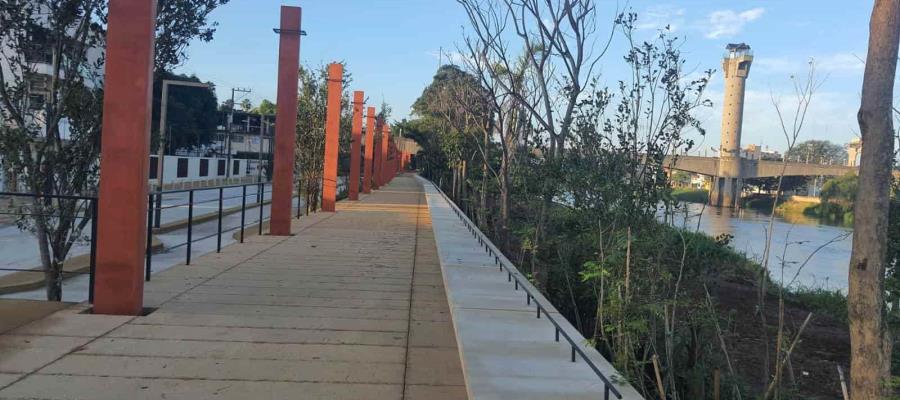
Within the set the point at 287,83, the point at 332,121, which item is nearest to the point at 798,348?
the point at 287,83

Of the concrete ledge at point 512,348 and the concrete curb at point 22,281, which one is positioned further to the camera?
the concrete curb at point 22,281

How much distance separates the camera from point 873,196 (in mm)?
3010

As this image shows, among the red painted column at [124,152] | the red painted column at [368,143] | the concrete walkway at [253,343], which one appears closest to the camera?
the concrete walkway at [253,343]

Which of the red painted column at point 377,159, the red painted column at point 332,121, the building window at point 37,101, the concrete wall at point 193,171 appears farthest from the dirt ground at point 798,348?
the red painted column at point 377,159

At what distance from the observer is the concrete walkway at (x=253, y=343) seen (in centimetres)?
369

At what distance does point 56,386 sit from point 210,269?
403 cm

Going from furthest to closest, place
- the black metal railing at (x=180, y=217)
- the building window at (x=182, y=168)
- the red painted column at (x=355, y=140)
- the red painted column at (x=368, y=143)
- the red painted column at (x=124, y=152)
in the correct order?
the building window at (x=182, y=168), the red painted column at (x=368, y=143), the red painted column at (x=355, y=140), the black metal railing at (x=180, y=217), the red painted column at (x=124, y=152)

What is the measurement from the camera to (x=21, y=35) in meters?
5.98

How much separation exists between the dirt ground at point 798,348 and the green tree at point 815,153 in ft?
4.72

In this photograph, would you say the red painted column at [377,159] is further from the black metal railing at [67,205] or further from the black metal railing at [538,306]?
the black metal railing at [67,205]

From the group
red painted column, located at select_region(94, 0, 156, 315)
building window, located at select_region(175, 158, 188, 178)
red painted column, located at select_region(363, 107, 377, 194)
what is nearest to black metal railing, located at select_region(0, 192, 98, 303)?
red painted column, located at select_region(94, 0, 156, 315)

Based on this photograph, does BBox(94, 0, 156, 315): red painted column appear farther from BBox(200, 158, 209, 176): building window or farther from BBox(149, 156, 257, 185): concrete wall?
BBox(200, 158, 209, 176): building window

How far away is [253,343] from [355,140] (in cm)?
1762

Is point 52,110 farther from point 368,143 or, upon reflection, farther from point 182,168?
point 182,168
